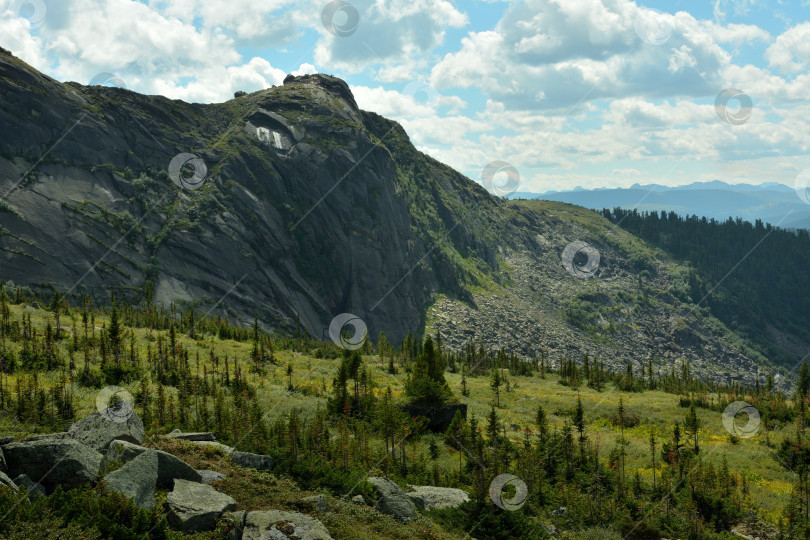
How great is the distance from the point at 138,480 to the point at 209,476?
2596mm

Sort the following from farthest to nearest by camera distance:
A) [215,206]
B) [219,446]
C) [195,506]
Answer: [215,206], [219,446], [195,506]

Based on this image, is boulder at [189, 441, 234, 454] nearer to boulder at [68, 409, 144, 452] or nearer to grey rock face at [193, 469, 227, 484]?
boulder at [68, 409, 144, 452]

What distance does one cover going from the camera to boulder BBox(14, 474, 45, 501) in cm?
1241

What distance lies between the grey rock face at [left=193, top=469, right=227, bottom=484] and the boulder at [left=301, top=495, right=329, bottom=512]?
2.70m

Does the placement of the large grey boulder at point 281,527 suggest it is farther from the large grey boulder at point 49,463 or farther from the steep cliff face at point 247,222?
the steep cliff face at point 247,222

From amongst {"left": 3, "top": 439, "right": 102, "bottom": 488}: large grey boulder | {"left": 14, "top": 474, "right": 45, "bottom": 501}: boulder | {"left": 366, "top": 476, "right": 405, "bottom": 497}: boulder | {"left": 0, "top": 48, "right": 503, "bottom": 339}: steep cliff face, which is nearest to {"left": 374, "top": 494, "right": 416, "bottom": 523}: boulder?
{"left": 366, "top": 476, "right": 405, "bottom": 497}: boulder

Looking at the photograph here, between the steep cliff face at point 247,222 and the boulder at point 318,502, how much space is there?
67267 mm

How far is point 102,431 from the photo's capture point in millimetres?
16281

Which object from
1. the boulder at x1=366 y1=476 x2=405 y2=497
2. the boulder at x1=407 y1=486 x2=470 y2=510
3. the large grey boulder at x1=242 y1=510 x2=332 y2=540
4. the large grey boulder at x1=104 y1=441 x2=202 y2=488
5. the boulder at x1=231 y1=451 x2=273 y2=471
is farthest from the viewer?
the boulder at x1=407 y1=486 x2=470 y2=510

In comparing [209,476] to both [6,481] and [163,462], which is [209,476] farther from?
[6,481]

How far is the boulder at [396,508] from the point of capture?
16.2 m

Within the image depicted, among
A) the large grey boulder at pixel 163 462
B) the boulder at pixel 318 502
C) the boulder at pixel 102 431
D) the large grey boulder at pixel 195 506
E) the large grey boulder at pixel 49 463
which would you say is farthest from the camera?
the boulder at pixel 102 431

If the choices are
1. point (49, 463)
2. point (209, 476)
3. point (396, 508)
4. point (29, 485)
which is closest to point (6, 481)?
point (29, 485)

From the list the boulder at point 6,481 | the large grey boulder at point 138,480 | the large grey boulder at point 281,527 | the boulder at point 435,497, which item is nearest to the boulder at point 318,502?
the large grey boulder at point 281,527
